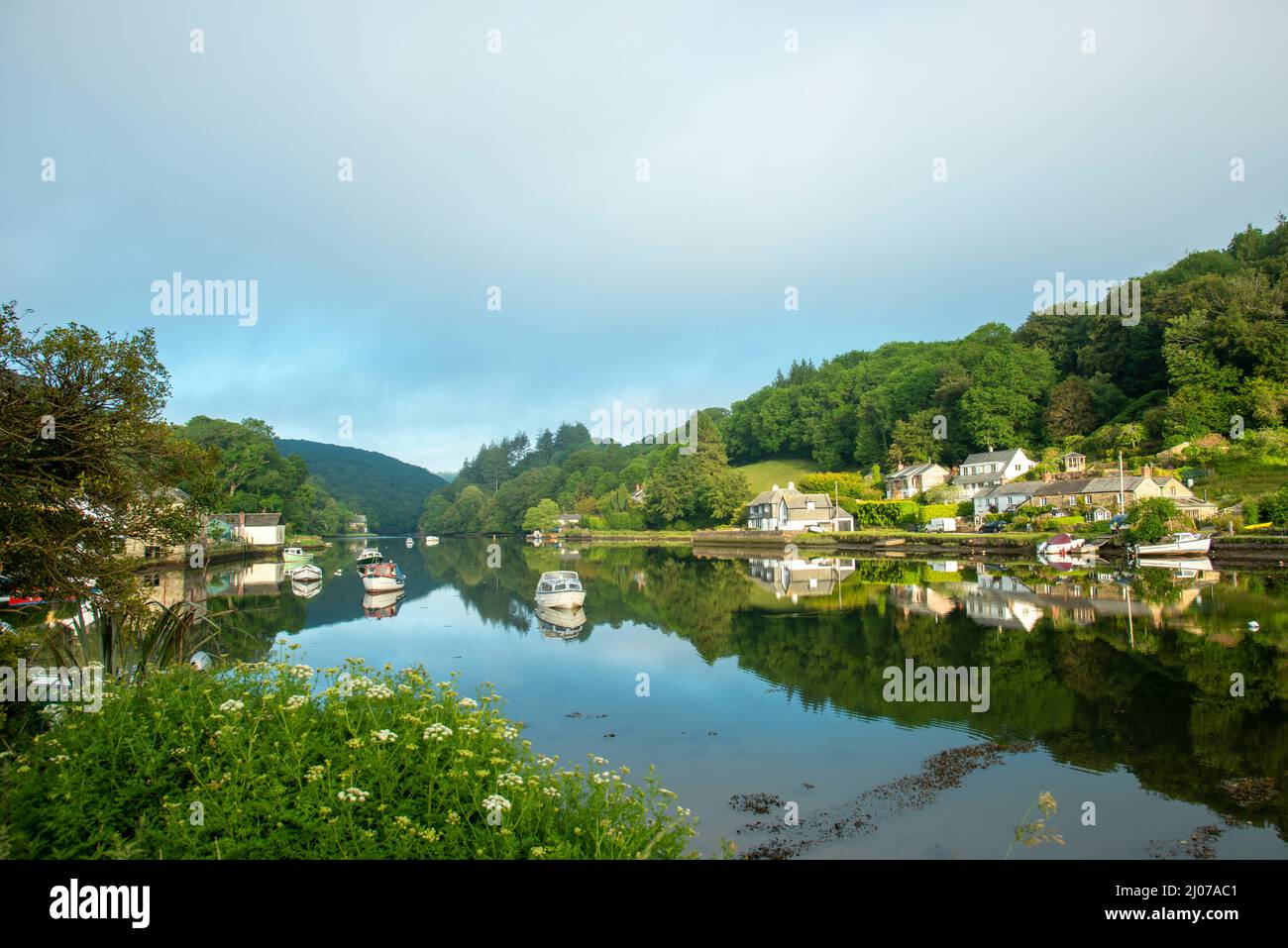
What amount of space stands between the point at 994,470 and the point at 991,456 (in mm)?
2513

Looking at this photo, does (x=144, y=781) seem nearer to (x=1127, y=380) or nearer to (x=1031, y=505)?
(x=1031, y=505)

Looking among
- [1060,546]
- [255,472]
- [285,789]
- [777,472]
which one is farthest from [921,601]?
[777,472]

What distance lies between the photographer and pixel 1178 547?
44.5 metres

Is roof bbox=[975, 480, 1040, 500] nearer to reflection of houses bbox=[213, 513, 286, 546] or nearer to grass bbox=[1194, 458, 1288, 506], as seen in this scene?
grass bbox=[1194, 458, 1288, 506]

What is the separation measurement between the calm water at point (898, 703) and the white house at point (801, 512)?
151 feet

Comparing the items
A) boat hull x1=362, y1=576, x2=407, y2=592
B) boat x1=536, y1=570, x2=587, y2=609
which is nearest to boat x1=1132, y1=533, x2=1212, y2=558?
boat x1=536, y1=570, x2=587, y2=609

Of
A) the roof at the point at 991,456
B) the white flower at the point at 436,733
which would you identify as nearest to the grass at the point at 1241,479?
the roof at the point at 991,456

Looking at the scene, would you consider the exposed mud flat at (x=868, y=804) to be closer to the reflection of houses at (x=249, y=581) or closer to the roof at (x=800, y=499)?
the reflection of houses at (x=249, y=581)

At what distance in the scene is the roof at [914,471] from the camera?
86500 millimetres

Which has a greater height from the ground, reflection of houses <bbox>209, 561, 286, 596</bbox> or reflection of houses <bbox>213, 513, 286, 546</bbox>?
reflection of houses <bbox>213, 513, 286, 546</bbox>

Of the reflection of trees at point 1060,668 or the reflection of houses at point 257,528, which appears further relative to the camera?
the reflection of houses at point 257,528

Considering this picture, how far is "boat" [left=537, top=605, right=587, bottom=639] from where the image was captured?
27.7 metres

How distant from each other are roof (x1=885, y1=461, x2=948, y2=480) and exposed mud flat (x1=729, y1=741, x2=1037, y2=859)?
7793 cm
